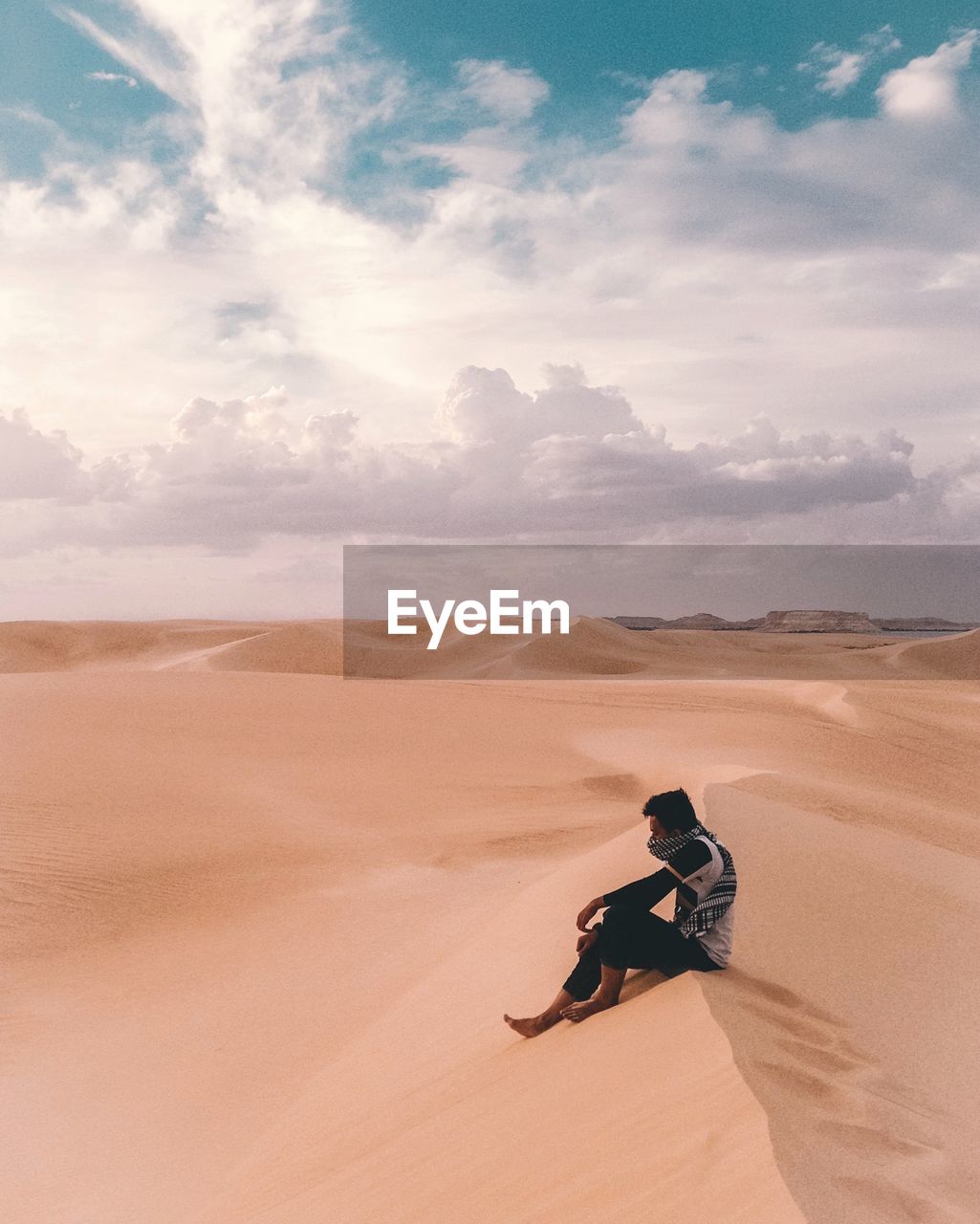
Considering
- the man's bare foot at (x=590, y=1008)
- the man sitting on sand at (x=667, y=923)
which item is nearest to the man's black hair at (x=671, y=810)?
the man sitting on sand at (x=667, y=923)

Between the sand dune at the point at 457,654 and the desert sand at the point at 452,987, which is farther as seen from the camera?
the sand dune at the point at 457,654

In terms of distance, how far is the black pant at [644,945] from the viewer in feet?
15.9

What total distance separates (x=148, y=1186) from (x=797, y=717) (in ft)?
56.1

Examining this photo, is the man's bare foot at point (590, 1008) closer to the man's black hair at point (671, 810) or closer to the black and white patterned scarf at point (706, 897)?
the black and white patterned scarf at point (706, 897)

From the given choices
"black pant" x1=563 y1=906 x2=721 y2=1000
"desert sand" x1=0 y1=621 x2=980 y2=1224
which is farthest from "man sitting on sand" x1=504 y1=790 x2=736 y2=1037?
"desert sand" x1=0 y1=621 x2=980 y2=1224

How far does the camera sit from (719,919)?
4949mm

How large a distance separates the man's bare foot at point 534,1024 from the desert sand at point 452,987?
2.1 inches

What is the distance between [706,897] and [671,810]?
468 millimetres

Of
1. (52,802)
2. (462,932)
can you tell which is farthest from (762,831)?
(52,802)

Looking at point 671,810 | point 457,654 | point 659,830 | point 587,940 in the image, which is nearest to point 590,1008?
point 587,940

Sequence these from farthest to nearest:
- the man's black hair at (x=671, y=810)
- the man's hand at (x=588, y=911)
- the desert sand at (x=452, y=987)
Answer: the man's hand at (x=588, y=911), the man's black hair at (x=671, y=810), the desert sand at (x=452, y=987)

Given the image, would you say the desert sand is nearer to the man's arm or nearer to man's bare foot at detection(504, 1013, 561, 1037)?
man's bare foot at detection(504, 1013, 561, 1037)

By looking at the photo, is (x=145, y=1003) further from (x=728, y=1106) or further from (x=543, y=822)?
(x=543, y=822)

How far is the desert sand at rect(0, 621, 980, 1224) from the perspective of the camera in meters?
3.73
